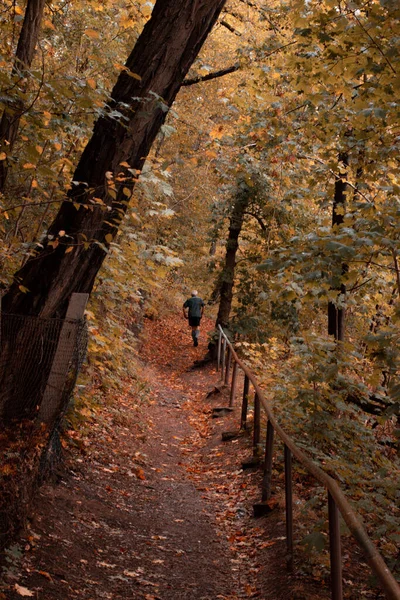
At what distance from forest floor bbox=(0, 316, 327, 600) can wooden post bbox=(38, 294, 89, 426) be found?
0.76 m

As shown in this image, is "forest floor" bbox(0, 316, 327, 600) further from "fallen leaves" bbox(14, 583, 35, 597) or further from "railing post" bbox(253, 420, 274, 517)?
"railing post" bbox(253, 420, 274, 517)

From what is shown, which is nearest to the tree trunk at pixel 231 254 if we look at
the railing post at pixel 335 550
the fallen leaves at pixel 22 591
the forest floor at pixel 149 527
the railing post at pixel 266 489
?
the forest floor at pixel 149 527

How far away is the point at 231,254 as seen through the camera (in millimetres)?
18297

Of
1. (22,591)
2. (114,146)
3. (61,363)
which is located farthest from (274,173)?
(22,591)

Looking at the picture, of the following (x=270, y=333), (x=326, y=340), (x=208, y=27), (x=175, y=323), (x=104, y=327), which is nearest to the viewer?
(x=208, y=27)

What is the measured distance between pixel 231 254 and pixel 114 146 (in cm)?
1278

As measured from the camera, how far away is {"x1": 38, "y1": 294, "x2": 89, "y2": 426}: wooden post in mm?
5547

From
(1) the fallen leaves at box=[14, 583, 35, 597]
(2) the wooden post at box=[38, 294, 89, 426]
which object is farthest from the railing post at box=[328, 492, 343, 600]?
(2) the wooden post at box=[38, 294, 89, 426]

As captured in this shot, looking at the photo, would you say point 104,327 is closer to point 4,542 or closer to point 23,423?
point 23,423

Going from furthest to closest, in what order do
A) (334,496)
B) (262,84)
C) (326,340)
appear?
(262,84), (326,340), (334,496)

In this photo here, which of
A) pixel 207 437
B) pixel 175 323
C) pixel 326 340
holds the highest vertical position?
pixel 175 323

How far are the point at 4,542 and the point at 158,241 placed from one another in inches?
628

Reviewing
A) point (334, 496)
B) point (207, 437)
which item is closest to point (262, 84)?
point (207, 437)

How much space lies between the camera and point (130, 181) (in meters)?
5.85
